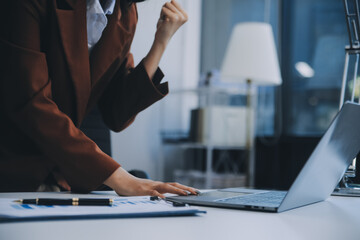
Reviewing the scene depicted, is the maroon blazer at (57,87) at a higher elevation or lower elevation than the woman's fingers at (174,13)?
lower

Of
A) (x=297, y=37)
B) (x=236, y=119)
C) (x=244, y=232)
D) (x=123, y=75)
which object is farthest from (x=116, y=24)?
(x=297, y=37)

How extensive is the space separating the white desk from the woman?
0.20 m

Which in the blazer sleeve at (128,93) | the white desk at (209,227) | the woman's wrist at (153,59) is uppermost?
the woman's wrist at (153,59)

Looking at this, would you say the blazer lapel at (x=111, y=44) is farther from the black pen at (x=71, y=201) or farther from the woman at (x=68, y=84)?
the black pen at (x=71, y=201)

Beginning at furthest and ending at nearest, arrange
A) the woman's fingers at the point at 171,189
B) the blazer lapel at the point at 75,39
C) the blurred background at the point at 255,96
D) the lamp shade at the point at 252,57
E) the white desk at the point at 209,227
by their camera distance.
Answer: the blurred background at the point at 255,96
the lamp shade at the point at 252,57
the blazer lapel at the point at 75,39
the woman's fingers at the point at 171,189
the white desk at the point at 209,227

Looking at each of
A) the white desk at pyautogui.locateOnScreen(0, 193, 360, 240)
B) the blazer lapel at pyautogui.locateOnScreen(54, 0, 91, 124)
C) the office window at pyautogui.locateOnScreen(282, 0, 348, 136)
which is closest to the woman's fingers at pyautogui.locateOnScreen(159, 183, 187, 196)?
→ the white desk at pyautogui.locateOnScreen(0, 193, 360, 240)

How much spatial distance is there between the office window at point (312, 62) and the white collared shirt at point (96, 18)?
2.89 m

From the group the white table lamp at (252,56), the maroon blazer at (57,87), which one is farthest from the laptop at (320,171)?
the white table lamp at (252,56)

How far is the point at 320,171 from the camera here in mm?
647

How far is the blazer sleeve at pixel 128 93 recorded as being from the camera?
1.06 metres

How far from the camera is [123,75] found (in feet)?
3.80

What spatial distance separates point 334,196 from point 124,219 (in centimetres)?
55

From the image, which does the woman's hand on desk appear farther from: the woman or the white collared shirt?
the white collared shirt

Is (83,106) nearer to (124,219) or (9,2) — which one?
(9,2)
